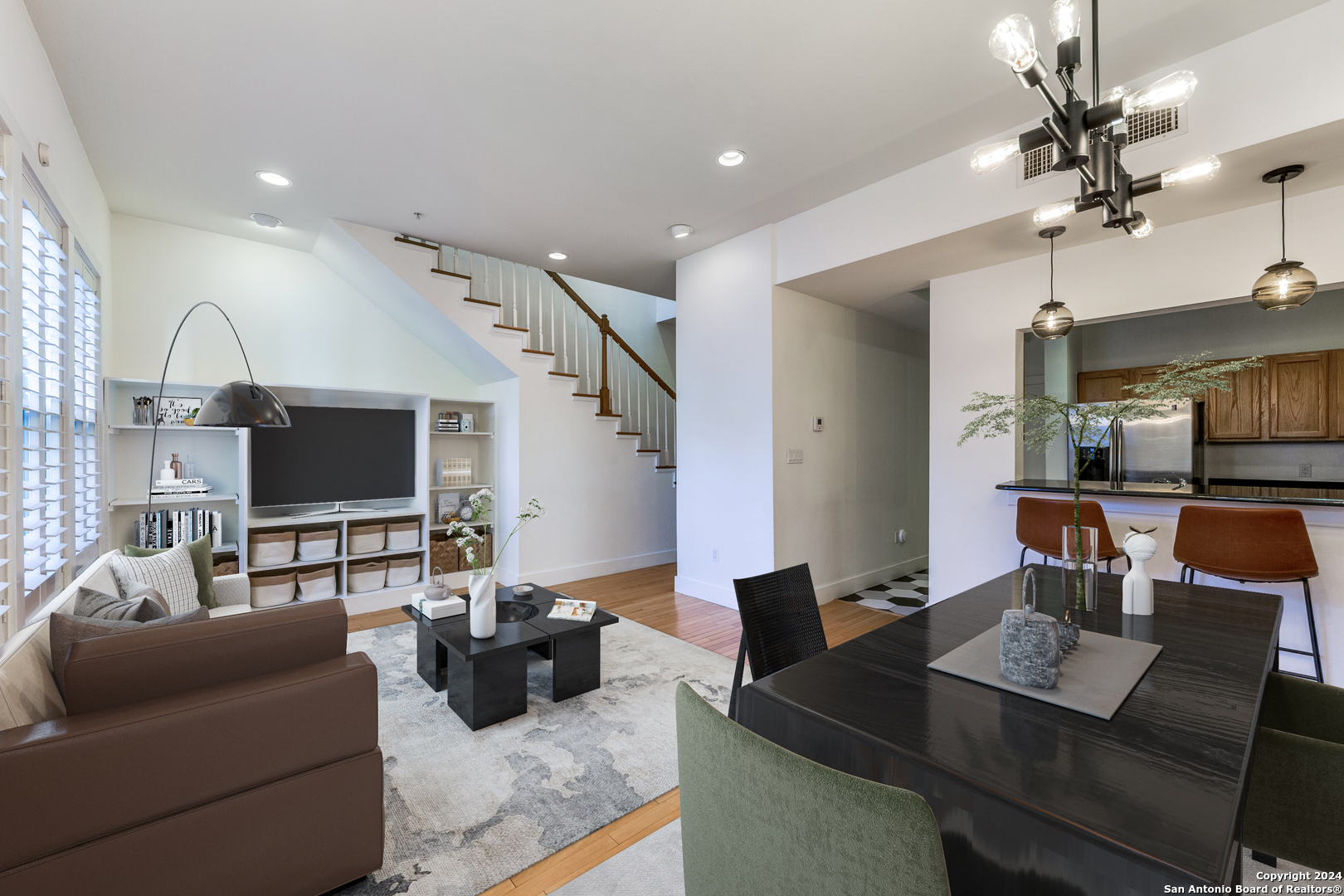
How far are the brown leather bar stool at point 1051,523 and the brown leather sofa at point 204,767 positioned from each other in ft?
10.8

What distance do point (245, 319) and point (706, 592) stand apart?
13.8 ft

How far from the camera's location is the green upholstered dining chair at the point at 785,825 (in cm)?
68

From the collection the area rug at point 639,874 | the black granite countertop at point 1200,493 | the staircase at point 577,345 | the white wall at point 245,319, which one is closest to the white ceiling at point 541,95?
the white wall at point 245,319

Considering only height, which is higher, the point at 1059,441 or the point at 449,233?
the point at 449,233

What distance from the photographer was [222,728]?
4.60 ft

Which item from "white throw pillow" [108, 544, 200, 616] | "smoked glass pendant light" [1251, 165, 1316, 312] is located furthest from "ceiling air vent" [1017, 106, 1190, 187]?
"white throw pillow" [108, 544, 200, 616]

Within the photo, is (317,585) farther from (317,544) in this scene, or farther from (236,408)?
(236,408)

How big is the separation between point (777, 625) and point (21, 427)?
107 inches

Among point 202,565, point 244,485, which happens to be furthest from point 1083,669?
point 244,485

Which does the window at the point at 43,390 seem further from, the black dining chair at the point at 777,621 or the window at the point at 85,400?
the black dining chair at the point at 777,621

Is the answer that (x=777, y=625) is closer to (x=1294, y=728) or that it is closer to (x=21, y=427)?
(x=1294, y=728)

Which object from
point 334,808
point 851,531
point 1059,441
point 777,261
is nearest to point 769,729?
point 334,808

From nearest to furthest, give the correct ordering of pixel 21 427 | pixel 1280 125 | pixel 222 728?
pixel 222 728 < pixel 21 427 < pixel 1280 125

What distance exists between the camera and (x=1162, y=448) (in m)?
5.20
